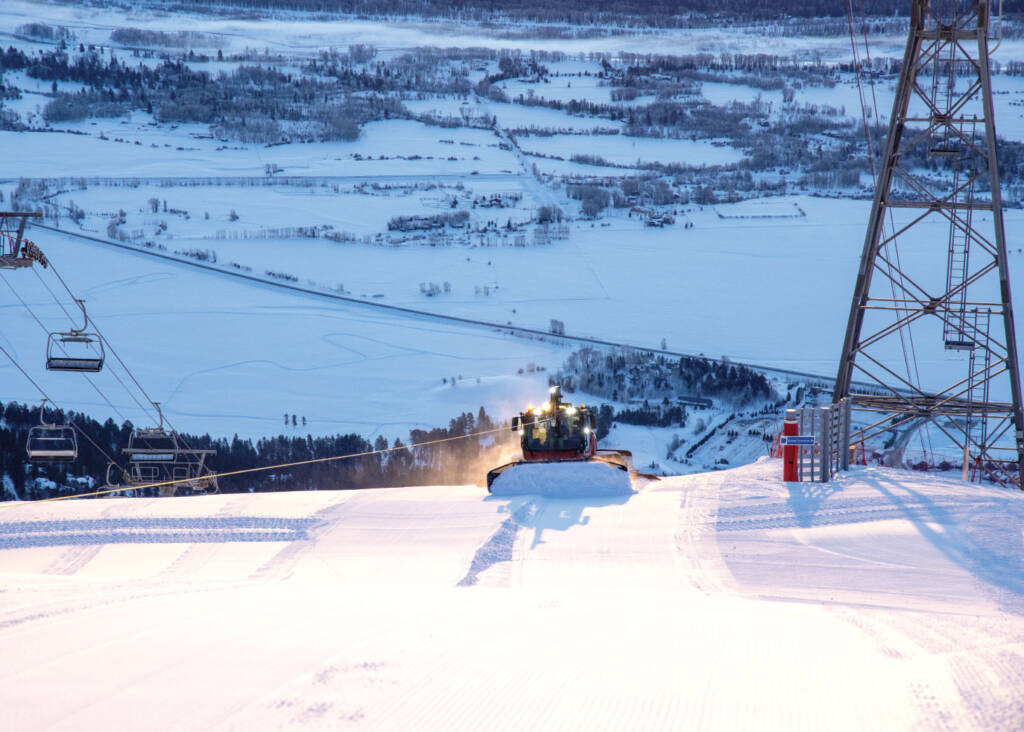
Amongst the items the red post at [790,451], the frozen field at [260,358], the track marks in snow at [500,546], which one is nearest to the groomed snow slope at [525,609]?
the track marks in snow at [500,546]

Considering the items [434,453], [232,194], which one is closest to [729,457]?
[434,453]

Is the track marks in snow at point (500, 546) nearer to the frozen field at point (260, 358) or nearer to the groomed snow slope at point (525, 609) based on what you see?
the groomed snow slope at point (525, 609)

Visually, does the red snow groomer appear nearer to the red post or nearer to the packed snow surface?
the packed snow surface

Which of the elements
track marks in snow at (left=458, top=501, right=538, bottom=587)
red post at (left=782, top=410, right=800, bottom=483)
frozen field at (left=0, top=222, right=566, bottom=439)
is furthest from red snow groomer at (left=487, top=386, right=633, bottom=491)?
frozen field at (left=0, top=222, right=566, bottom=439)

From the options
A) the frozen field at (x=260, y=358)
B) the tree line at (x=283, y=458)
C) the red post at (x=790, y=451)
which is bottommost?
the tree line at (x=283, y=458)

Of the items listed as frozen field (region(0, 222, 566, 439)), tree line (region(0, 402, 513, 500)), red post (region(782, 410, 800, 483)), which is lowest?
tree line (region(0, 402, 513, 500))

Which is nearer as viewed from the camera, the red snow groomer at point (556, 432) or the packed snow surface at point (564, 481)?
the packed snow surface at point (564, 481)

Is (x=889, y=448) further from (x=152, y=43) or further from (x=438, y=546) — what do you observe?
(x=152, y=43)
